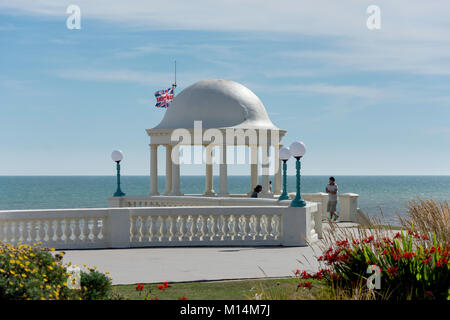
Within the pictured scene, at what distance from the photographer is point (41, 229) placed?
16453 millimetres

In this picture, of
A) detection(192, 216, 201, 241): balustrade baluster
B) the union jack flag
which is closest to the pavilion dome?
the union jack flag

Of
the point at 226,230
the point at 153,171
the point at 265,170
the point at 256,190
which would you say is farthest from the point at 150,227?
the point at 153,171

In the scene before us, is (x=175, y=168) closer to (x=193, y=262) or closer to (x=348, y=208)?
(x=348, y=208)

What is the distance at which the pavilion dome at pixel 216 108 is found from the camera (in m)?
26.3

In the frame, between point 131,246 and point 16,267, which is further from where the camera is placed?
point 131,246

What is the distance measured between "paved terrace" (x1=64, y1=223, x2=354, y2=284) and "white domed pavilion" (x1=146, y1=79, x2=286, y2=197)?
30.3 feet

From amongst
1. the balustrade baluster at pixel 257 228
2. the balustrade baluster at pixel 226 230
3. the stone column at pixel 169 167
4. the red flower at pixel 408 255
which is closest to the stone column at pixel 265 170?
the stone column at pixel 169 167

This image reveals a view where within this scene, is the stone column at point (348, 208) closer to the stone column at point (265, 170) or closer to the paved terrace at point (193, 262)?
the stone column at point (265, 170)

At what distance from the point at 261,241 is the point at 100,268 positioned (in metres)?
5.41

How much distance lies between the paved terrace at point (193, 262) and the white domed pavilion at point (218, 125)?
363 inches

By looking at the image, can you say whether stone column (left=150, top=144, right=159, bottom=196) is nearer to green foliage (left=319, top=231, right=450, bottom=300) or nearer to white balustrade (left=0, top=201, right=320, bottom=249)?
white balustrade (left=0, top=201, right=320, bottom=249)
